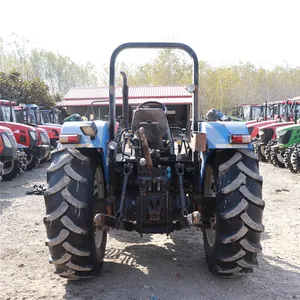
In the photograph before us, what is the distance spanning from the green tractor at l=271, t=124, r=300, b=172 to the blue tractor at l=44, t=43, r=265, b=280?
740 centimetres

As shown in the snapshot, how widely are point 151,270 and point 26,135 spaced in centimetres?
954

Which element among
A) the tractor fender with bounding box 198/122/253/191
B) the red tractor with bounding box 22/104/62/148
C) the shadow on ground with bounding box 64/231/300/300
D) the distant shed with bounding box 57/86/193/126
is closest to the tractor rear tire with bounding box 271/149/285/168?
the distant shed with bounding box 57/86/193/126

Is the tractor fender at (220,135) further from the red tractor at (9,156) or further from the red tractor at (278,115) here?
the red tractor at (278,115)

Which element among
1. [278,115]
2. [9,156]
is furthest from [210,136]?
[278,115]

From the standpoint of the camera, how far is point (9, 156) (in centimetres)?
1026

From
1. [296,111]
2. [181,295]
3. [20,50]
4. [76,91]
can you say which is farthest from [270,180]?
[20,50]

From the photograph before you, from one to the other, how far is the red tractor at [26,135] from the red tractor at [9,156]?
1.72m

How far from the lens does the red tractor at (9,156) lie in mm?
10125

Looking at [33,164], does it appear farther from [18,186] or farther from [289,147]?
[289,147]

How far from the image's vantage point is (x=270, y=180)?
33.7ft

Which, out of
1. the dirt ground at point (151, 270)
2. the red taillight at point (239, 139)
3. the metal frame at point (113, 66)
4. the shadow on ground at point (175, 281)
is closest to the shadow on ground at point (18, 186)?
the dirt ground at point (151, 270)

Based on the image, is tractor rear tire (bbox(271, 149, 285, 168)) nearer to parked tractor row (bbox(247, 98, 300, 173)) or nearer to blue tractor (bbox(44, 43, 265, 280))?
parked tractor row (bbox(247, 98, 300, 173))

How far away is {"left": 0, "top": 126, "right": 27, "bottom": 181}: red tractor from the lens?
10125 millimetres

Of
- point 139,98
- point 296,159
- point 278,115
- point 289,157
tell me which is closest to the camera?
point 296,159
